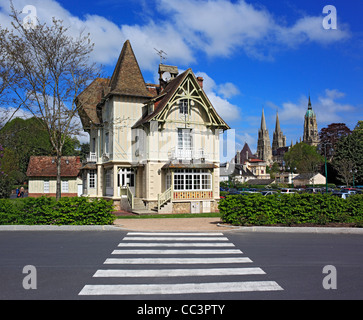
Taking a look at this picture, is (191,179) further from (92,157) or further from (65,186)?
(65,186)

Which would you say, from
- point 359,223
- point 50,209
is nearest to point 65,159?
point 50,209

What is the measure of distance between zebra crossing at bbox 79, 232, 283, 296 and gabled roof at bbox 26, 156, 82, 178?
3256 cm

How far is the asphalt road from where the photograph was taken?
685 cm

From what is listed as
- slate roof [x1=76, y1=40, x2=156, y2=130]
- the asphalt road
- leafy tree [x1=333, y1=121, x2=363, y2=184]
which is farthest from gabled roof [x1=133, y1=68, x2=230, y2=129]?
leafy tree [x1=333, y1=121, x2=363, y2=184]

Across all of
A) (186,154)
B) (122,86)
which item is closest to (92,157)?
(122,86)

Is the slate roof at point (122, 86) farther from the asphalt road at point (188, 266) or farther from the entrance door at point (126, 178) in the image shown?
the asphalt road at point (188, 266)

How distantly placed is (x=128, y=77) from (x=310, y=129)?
15285cm

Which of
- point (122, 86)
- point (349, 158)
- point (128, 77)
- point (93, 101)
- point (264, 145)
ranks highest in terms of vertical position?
point (264, 145)

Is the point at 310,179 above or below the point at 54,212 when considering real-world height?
below

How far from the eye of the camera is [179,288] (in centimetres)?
719

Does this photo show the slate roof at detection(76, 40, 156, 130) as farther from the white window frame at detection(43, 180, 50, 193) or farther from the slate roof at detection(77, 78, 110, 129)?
the white window frame at detection(43, 180, 50, 193)

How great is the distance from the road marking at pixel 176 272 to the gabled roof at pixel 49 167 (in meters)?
35.9

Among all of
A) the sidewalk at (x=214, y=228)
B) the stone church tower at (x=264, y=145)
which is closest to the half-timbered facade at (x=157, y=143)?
the sidewalk at (x=214, y=228)
